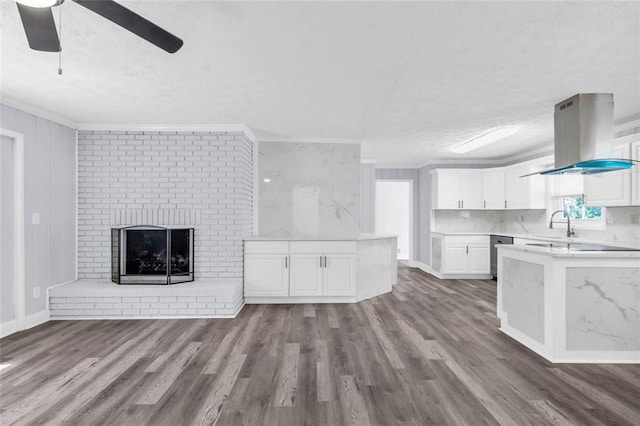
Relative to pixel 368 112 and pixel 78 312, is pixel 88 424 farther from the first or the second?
pixel 368 112

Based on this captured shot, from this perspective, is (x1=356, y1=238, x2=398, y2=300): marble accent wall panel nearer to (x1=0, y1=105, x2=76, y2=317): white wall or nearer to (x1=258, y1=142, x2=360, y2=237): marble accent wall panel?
(x1=258, y1=142, x2=360, y2=237): marble accent wall panel

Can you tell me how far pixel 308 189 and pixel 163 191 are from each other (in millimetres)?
2175

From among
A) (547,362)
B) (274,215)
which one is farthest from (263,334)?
(547,362)

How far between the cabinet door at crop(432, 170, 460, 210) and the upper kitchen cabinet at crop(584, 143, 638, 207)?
2.58 m

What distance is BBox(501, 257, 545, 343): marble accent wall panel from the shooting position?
3062 millimetres

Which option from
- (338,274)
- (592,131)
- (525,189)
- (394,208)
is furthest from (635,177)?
(394,208)

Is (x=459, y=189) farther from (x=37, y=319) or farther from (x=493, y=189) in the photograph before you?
(x=37, y=319)

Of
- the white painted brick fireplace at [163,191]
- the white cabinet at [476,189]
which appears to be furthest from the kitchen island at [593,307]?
the white cabinet at [476,189]

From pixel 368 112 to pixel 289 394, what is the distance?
3.03 metres

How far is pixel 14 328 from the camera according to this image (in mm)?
3613

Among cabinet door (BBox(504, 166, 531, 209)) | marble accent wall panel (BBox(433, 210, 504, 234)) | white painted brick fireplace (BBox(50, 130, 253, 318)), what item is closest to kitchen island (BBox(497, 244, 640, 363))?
cabinet door (BBox(504, 166, 531, 209))

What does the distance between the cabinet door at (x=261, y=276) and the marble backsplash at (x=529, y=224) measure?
4.11 m

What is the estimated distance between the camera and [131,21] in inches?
61.1

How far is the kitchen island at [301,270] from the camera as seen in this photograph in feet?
15.5
